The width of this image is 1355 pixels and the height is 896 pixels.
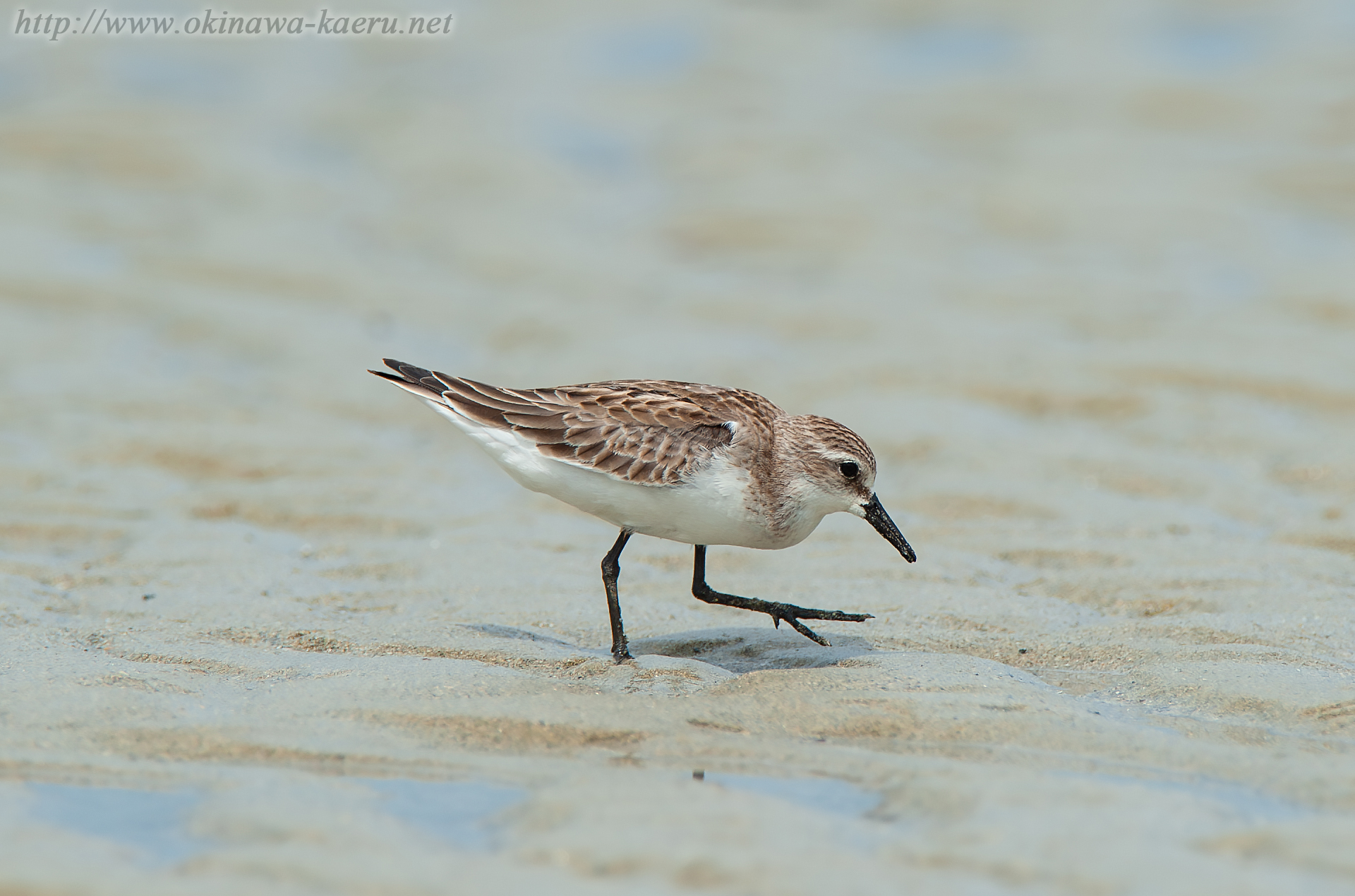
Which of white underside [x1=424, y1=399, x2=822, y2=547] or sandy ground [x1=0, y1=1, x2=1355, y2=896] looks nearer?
sandy ground [x1=0, y1=1, x2=1355, y2=896]

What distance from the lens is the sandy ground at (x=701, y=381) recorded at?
431 cm

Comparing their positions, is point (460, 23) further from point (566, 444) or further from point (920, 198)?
point (566, 444)

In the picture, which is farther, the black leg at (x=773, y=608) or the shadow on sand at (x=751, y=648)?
the black leg at (x=773, y=608)

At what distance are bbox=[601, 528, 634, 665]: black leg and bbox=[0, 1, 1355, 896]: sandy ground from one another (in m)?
0.11

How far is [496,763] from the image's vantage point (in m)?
4.78

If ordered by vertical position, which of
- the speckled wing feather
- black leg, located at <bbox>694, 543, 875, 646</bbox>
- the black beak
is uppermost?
the speckled wing feather

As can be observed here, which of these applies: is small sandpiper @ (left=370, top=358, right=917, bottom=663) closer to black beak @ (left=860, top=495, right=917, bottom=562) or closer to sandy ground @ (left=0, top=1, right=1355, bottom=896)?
black beak @ (left=860, top=495, right=917, bottom=562)

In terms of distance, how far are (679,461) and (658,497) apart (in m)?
0.19

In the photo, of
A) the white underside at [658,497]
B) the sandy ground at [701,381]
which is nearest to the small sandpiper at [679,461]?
the white underside at [658,497]

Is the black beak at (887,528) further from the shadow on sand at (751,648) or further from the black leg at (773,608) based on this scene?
the shadow on sand at (751,648)

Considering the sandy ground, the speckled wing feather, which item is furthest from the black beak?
the speckled wing feather

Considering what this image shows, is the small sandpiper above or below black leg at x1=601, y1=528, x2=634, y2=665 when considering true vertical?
above

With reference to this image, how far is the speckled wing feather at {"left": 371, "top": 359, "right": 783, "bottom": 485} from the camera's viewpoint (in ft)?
20.1

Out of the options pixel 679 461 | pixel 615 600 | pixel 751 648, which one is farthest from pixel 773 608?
pixel 679 461
